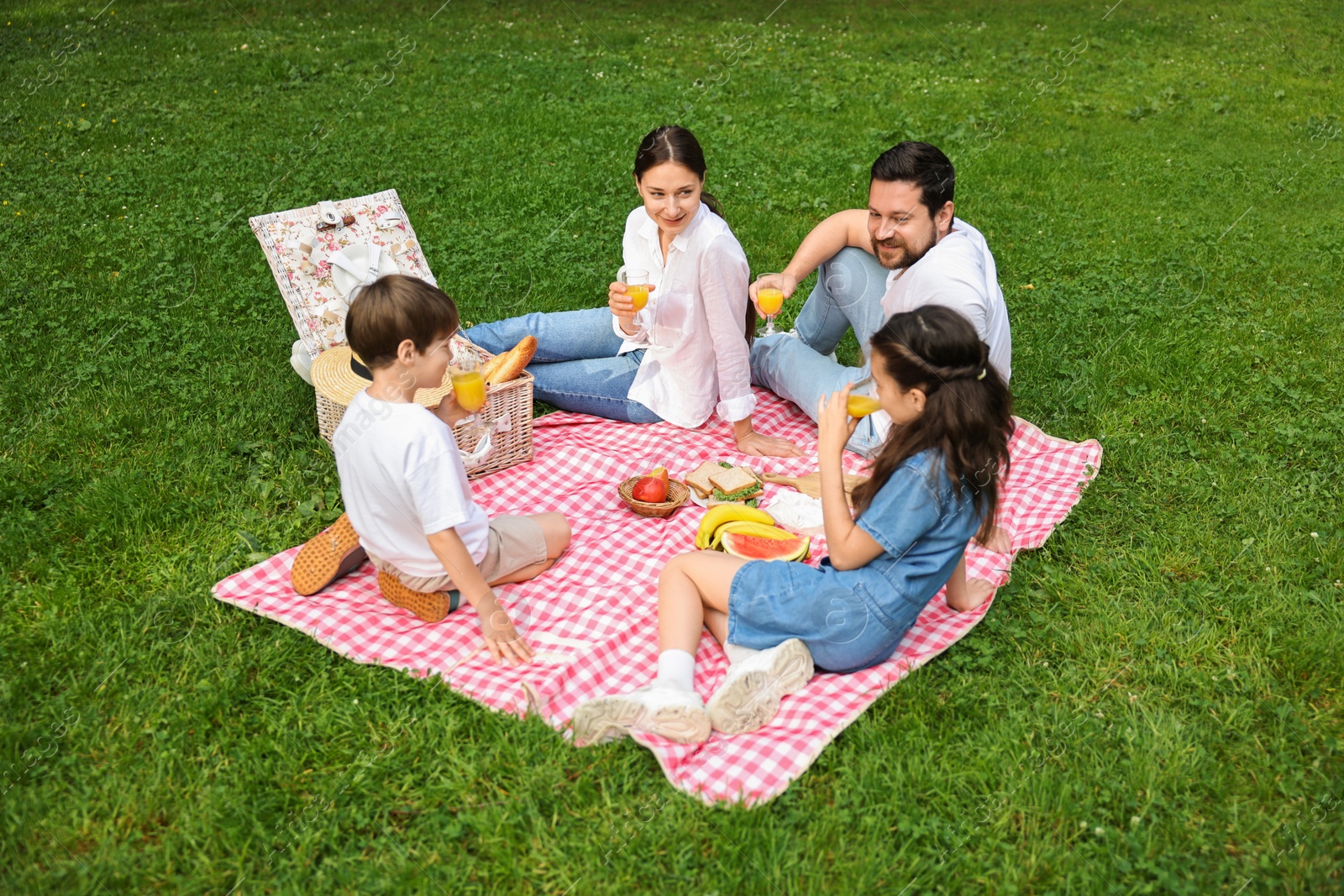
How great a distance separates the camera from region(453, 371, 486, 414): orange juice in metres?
3.61

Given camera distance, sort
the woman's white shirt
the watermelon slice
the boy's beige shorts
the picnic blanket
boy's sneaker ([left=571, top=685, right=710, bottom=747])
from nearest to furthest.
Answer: boy's sneaker ([left=571, top=685, right=710, bottom=747])
the picnic blanket
the boy's beige shorts
the watermelon slice
the woman's white shirt

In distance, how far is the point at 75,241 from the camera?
656cm

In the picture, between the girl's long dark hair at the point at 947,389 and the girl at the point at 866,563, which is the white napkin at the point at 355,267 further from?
the girl's long dark hair at the point at 947,389

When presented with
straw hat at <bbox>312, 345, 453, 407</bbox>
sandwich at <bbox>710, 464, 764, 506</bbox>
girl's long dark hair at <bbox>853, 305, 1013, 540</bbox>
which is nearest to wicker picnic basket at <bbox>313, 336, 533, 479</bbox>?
straw hat at <bbox>312, 345, 453, 407</bbox>

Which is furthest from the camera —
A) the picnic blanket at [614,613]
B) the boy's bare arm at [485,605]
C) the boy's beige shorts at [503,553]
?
the boy's beige shorts at [503,553]

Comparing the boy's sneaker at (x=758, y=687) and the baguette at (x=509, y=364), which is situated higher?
the baguette at (x=509, y=364)

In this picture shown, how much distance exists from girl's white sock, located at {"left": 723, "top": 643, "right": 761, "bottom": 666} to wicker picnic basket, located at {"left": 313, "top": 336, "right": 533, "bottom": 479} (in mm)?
1660

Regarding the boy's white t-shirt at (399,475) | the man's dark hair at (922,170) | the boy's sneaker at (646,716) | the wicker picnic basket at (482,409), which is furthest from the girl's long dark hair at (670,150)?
the boy's sneaker at (646,716)

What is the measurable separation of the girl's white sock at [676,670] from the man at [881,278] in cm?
138

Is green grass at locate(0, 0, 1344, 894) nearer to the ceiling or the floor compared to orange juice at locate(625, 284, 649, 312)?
nearer to the floor

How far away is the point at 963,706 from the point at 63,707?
269 cm

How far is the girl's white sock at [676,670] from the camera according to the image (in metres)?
3.15

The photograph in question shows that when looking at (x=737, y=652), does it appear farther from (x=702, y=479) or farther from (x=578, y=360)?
(x=578, y=360)

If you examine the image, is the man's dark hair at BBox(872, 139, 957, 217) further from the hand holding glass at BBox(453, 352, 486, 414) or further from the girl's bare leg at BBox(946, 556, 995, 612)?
the hand holding glass at BBox(453, 352, 486, 414)
